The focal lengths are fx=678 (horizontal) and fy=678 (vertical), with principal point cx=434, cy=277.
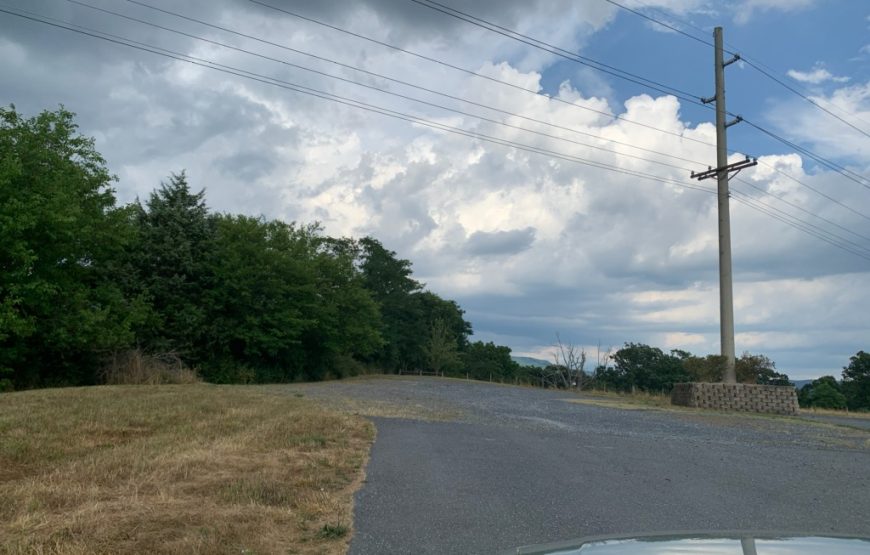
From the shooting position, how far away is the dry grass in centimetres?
533

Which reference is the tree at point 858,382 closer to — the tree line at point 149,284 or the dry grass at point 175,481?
the tree line at point 149,284

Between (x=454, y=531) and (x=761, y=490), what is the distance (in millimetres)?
4598

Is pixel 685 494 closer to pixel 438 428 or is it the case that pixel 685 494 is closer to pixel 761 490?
pixel 761 490

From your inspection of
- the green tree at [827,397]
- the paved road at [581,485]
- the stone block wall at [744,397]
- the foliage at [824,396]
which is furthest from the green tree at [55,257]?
the green tree at [827,397]

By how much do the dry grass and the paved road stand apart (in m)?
0.53

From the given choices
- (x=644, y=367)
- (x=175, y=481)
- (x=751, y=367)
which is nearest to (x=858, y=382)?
(x=644, y=367)

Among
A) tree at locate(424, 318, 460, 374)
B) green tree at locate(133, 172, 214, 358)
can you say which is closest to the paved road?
green tree at locate(133, 172, 214, 358)

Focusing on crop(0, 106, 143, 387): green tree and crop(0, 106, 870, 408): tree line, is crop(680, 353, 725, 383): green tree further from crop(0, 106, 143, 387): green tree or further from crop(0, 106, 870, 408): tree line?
crop(0, 106, 143, 387): green tree

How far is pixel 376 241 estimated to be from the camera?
77.8m

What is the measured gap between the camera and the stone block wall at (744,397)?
27141mm

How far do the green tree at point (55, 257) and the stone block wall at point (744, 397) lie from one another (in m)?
24.4

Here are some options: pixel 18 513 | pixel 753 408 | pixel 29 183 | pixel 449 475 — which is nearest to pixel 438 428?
pixel 449 475

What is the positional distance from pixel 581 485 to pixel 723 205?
1077 inches

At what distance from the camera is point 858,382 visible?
66875mm
